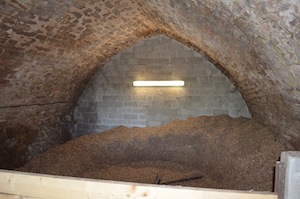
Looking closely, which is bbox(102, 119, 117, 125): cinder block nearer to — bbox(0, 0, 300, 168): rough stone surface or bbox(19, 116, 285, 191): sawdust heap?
bbox(19, 116, 285, 191): sawdust heap

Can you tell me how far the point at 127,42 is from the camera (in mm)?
6988

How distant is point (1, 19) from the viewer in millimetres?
3615

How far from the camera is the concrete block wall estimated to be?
668cm

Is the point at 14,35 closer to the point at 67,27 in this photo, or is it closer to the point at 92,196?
the point at 67,27

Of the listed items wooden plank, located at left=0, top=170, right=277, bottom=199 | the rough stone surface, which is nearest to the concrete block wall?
the rough stone surface

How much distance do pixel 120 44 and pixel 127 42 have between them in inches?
8.5

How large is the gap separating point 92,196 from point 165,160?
4484 millimetres

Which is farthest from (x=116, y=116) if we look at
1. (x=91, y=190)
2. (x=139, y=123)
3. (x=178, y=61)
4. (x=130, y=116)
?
(x=91, y=190)

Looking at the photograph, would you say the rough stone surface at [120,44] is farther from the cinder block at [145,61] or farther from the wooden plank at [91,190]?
the wooden plank at [91,190]

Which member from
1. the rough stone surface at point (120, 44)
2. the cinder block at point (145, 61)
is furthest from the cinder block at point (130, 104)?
the rough stone surface at point (120, 44)

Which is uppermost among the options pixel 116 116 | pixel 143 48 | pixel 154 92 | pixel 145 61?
pixel 143 48

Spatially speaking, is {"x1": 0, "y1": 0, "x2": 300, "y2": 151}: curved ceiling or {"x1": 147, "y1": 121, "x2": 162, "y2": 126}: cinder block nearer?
{"x1": 0, "y1": 0, "x2": 300, "y2": 151}: curved ceiling

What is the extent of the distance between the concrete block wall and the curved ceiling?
14.5 inches

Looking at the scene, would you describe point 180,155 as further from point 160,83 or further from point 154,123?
point 160,83
